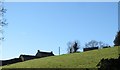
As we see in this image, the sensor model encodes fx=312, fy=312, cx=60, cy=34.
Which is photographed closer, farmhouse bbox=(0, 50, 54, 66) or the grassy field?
the grassy field

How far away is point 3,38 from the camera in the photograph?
41.3 m

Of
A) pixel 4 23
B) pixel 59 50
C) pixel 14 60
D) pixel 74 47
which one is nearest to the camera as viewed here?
pixel 4 23

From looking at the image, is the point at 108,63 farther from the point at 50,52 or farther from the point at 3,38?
the point at 50,52

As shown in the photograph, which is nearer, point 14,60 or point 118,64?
point 118,64

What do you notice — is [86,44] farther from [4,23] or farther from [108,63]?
[108,63]

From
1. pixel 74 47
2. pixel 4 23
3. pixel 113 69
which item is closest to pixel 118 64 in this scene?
pixel 113 69

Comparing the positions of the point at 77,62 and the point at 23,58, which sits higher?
the point at 77,62

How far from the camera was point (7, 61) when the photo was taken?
405 feet

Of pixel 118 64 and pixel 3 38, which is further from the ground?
pixel 3 38

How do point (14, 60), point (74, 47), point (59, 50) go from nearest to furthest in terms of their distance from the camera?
point (14, 60)
point (74, 47)
point (59, 50)

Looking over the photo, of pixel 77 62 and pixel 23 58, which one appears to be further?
pixel 23 58

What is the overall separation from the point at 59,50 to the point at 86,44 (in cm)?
1414

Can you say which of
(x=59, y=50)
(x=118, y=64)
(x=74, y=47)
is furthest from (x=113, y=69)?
(x=59, y=50)

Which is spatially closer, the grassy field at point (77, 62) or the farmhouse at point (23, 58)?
the grassy field at point (77, 62)
